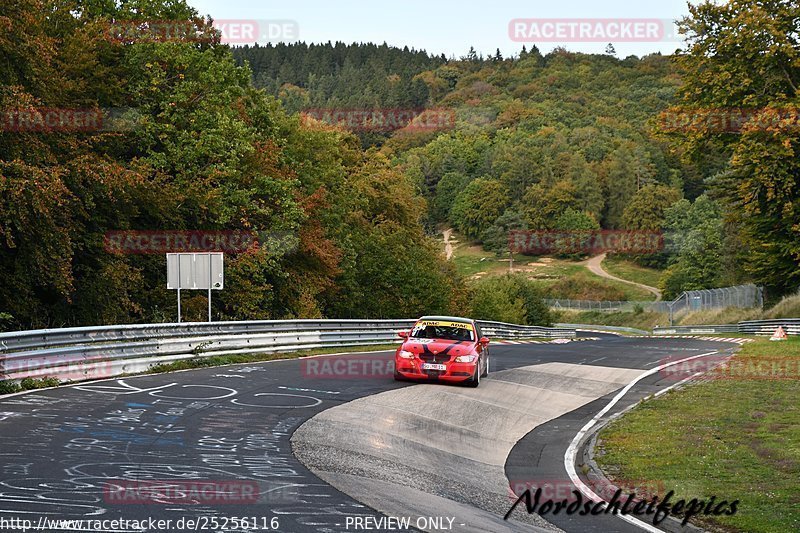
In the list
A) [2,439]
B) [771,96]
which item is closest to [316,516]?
[2,439]

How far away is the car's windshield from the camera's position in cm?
2052

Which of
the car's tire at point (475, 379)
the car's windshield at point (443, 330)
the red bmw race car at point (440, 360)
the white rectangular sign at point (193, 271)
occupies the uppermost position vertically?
the white rectangular sign at point (193, 271)

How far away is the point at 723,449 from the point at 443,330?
28.3 feet

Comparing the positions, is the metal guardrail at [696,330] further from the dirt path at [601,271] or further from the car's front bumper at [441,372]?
the dirt path at [601,271]

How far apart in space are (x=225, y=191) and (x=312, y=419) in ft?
93.1

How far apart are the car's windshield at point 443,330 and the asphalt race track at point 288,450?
3.88ft

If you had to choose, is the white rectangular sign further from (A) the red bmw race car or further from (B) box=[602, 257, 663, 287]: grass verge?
(B) box=[602, 257, 663, 287]: grass verge

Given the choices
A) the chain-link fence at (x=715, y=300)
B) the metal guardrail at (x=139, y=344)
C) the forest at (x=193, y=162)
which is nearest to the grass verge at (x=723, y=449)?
the metal guardrail at (x=139, y=344)

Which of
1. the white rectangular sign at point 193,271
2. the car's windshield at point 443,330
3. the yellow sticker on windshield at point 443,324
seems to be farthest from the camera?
the white rectangular sign at point 193,271

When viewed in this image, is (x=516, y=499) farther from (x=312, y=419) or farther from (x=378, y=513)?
(x=312, y=419)

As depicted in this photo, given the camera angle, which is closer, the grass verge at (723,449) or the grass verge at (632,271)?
the grass verge at (723,449)

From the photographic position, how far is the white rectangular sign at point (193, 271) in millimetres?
23906

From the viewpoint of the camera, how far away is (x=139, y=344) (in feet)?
65.0

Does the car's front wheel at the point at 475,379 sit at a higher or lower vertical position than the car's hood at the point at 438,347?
lower
